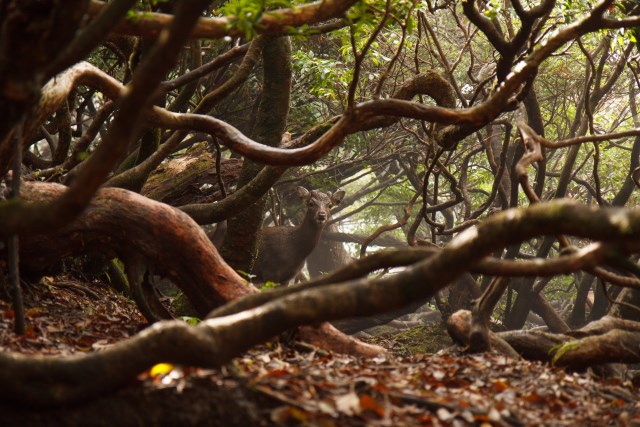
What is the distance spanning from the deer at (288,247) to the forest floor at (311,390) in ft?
23.1

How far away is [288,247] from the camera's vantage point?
1303 cm

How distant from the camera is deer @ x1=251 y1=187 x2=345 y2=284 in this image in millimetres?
12945

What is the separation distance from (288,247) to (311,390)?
9826mm

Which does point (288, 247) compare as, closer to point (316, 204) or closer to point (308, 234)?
point (308, 234)

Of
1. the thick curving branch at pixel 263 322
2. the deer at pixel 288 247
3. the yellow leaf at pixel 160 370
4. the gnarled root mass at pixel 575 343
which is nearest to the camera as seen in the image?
the thick curving branch at pixel 263 322

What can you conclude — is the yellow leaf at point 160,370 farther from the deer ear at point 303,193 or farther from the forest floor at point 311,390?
the deer ear at point 303,193

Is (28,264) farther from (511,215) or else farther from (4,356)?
(511,215)

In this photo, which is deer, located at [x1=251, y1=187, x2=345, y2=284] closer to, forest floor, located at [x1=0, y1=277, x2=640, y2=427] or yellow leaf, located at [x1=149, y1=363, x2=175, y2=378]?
forest floor, located at [x1=0, y1=277, x2=640, y2=427]

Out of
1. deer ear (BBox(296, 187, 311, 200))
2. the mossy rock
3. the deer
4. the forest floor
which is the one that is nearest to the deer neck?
the deer

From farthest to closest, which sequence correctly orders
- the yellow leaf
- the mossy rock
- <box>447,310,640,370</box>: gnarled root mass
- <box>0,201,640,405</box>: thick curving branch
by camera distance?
the mossy rock < <box>447,310,640,370</box>: gnarled root mass < the yellow leaf < <box>0,201,640,405</box>: thick curving branch

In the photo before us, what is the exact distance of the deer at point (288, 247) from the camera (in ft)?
42.5

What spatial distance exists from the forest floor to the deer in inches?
277

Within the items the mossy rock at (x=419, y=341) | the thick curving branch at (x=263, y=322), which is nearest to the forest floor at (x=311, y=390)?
the thick curving branch at (x=263, y=322)

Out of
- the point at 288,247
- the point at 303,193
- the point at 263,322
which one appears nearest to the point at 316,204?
the point at 303,193
